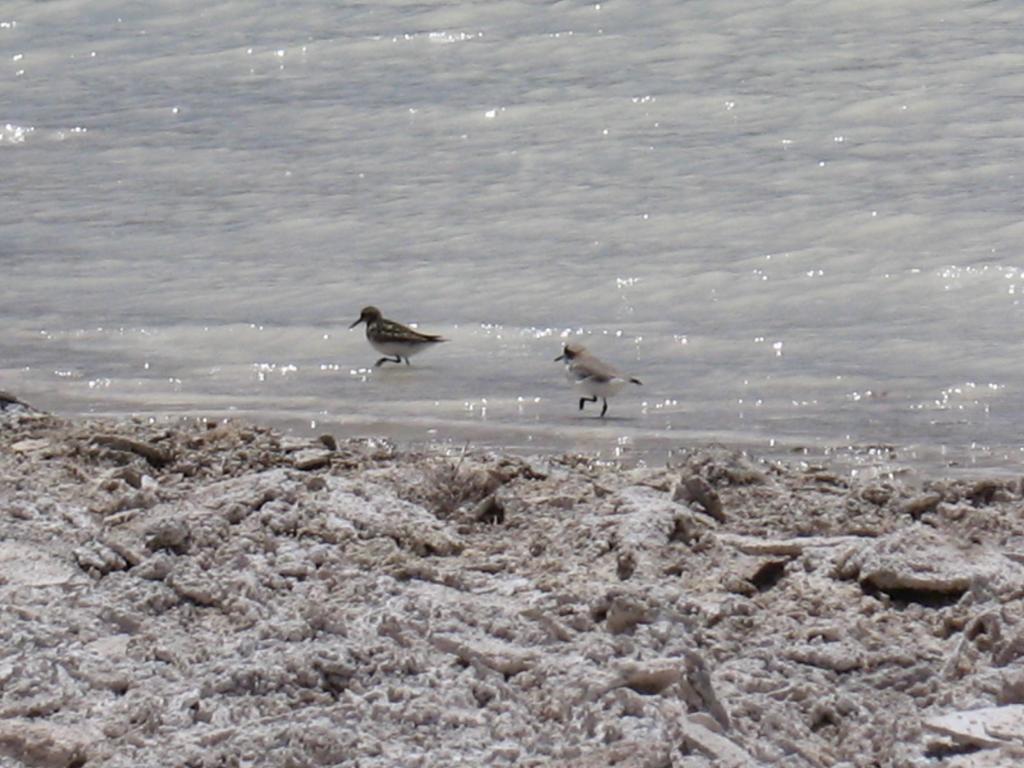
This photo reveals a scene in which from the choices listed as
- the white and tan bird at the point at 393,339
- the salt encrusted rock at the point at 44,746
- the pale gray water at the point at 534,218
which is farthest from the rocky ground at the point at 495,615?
the white and tan bird at the point at 393,339

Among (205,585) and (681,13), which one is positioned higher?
(681,13)

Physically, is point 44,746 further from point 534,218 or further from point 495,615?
point 534,218

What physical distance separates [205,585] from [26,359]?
4.85m

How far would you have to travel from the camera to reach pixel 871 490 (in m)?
6.82

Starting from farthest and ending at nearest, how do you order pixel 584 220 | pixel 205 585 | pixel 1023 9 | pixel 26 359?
pixel 1023 9 → pixel 584 220 → pixel 26 359 → pixel 205 585

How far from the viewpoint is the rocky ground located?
4.61 meters

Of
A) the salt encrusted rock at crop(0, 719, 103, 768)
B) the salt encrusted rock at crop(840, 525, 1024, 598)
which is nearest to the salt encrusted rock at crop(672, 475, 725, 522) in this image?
the salt encrusted rock at crop(840, 525, 1024, 598)

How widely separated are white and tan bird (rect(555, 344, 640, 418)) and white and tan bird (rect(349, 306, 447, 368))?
3.40ft

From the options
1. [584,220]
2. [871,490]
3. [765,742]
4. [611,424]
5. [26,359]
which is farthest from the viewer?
[584,220]

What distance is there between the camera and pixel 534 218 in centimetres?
1295

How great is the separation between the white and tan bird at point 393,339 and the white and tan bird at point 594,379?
1.04 m

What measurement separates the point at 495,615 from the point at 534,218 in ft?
25.8

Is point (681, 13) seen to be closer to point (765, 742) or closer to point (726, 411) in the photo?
point (726, 411)

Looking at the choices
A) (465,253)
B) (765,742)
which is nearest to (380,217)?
(465,253)
